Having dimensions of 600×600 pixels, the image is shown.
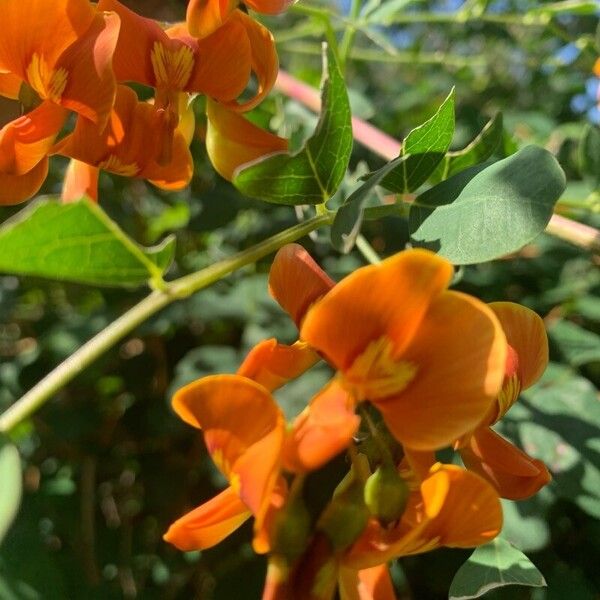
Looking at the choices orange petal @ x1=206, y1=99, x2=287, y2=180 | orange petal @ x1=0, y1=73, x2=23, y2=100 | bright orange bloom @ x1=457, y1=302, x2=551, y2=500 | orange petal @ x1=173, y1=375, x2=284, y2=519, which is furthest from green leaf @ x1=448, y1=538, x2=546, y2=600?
orange petal @ x1=0, y1=73, x2=23, y2=100

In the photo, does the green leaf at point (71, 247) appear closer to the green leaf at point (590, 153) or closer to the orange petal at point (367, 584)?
the orange petal at point (367, 584)

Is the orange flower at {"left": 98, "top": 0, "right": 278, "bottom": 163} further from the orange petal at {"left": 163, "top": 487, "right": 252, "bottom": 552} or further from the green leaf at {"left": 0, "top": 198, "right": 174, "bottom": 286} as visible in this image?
the orange petal at {"left": 163, "top": 487, "right": 252, "bottom": 552}

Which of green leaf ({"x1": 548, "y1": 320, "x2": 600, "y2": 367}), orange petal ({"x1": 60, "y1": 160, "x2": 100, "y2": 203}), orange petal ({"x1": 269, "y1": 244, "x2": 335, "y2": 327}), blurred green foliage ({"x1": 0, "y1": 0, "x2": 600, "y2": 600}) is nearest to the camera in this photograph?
orange petal ({"x1": 269, "y1": 244, "x2": 335, "y2": 327})

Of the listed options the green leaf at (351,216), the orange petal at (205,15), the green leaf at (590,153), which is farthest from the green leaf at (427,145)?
the green leaf at (590,153)

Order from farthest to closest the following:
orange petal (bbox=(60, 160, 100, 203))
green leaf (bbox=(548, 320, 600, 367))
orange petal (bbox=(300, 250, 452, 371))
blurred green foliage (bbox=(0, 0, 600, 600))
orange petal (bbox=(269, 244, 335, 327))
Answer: green leaf (bbox=(548, 320, 600, 367)), blurred green foliage (bbox=(0, 0, 600, 600)), orange petal (bbox=(60, 160, 100, 203)), orange petal (bbox=(269, 244, 335, 327)), orange petal (bbox=(300, 250, 452, 371))

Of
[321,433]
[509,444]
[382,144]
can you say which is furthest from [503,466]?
[382,144]

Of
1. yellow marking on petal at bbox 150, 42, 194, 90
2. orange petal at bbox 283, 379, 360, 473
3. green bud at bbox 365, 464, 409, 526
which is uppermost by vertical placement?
yellow marking on petal at bbox 150, 42, 194, 90

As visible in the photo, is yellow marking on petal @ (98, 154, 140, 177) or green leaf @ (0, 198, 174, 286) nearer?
green leaf @ (0, 198, 174, 286)
